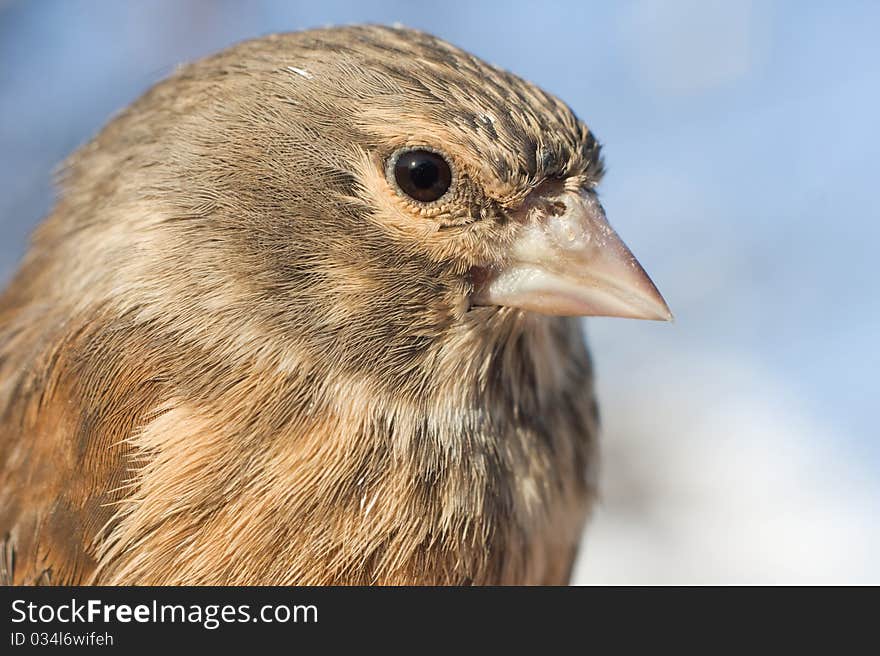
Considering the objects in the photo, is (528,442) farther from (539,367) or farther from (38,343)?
(38,343)

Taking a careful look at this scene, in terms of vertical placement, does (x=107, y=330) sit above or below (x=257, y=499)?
above

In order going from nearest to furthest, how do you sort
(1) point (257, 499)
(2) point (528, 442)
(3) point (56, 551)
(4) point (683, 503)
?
(1) point (257, 499), (3) point (56, 551), (2) point (528, 442), (4) point (683, 503)

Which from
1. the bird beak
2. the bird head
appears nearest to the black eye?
the bird head

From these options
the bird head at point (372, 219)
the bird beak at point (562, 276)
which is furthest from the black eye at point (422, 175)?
the bird beak at point (562, 276)

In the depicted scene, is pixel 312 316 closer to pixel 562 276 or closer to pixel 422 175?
pixel 422 175

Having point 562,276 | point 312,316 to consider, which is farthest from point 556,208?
point 312,316

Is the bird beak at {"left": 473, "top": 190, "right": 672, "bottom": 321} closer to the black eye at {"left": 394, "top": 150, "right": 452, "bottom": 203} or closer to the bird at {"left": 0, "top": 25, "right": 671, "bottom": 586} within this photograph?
the bird at {"left": 0, "top": 25, "right": 671, "bottom": 586}

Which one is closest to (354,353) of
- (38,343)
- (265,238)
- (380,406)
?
(380,406)

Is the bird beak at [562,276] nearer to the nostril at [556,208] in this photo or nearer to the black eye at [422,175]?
the nostril at [556,208]

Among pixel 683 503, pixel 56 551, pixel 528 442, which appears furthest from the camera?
pixel 683 503
